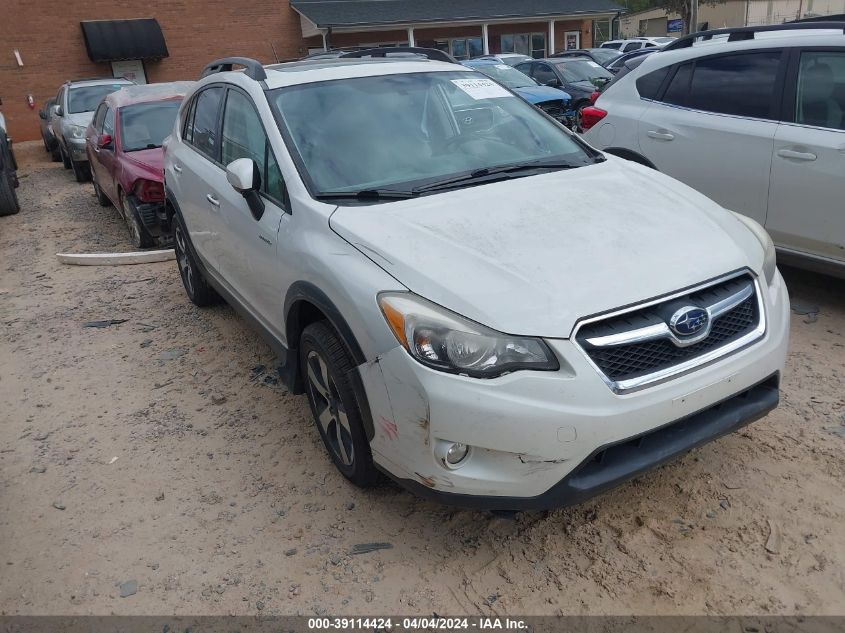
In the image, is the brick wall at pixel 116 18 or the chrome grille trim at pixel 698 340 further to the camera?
the brick wall at pixel 116 18

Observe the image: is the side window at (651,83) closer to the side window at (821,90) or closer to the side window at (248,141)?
the side window at (821,90)

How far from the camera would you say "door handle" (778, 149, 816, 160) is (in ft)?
14.4

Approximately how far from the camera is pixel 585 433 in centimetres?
233

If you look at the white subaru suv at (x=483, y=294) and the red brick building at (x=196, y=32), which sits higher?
the red brick building at (x=196, y=32)

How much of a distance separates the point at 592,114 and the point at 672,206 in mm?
3252

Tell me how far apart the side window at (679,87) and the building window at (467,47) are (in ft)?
87.3

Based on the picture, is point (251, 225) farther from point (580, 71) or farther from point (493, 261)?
point (580, 71)

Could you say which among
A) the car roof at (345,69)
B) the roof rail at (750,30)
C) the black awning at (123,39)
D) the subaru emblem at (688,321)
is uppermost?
the black awning at (123,39)

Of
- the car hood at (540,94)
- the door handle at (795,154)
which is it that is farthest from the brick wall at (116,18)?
the door handle at (795,154)

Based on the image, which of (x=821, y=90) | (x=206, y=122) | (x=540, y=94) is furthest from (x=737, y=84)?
(x=540, y=94)

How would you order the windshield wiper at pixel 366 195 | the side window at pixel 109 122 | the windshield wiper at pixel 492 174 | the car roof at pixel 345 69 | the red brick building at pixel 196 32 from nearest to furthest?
the windshield wiper at pixel 366 195
the windshield wiper at pixel 492 174
the car roof at pixel 345 69
the side window at pixel 109 122
the red brick building at pixel 196 32

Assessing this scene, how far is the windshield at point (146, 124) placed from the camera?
7.92 m

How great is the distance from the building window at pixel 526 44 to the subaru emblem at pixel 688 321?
32.1 m

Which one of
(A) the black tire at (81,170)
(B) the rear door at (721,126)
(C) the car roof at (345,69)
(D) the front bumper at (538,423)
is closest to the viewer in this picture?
(D) the front bumper at (538,423)
